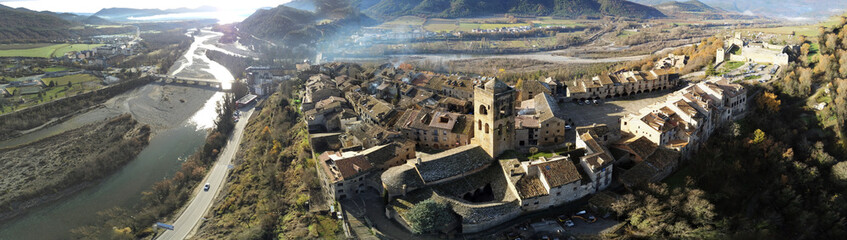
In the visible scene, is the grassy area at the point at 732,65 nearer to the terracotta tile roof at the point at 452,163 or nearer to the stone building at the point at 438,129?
the stone building at the point at 438,129

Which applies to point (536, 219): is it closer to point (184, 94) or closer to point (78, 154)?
point (78, 154)

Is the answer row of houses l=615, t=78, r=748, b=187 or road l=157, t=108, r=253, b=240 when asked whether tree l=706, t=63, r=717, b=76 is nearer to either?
row of houses l=615, t=78, r=748, b=187

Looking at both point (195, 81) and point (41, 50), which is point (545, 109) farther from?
point (41, 50)

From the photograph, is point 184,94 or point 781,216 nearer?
point 781,216

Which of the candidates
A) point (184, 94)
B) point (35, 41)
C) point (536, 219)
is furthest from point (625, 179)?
point (35, 41)

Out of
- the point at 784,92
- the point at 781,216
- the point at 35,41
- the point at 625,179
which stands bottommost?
the point at 781,216

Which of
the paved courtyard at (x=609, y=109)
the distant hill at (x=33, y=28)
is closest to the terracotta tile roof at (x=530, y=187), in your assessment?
the paved courtyard at (x=609, y=109)

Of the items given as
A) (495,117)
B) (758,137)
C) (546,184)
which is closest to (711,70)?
(758,137)

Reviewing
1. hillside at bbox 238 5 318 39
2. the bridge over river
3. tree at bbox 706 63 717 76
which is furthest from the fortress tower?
hillside at bbox 238 5 318 39
